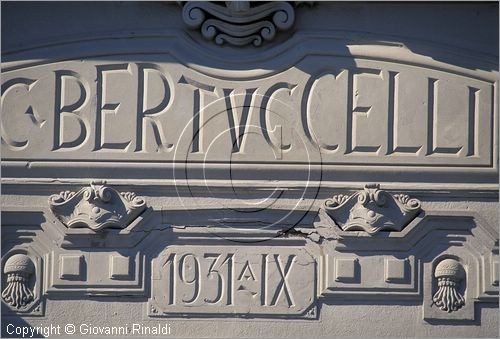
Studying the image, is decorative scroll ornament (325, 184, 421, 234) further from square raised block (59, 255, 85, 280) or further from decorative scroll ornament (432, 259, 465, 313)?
square raised block (59, 255, 85, 280)

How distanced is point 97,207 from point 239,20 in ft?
4.93

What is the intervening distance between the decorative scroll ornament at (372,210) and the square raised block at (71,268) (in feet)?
5.25

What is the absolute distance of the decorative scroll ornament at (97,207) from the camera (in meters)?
7.09

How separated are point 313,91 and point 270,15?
1.85ft

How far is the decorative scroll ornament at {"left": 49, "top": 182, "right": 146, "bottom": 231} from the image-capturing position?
709cm

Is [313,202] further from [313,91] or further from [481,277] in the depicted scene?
[481,277]

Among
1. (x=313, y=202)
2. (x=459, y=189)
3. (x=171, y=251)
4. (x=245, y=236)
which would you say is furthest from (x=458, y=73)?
(x=171, y=251)

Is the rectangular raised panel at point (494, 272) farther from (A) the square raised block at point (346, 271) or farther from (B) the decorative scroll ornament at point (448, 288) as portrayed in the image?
(A) the square raised block at point (346, 271)

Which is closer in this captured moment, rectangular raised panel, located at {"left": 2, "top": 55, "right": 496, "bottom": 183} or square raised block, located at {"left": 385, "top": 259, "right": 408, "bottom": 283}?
square raised block, located at {"left": 385, "top": 259, "right": 408, "bottom": 283}

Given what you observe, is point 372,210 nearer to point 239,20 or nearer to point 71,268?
point 239,20

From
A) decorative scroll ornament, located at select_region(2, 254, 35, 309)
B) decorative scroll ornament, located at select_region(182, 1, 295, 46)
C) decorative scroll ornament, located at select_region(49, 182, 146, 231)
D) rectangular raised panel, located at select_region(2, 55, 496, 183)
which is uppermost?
decorative scroll ornament, located at select_region(182, 1, 295, 46)

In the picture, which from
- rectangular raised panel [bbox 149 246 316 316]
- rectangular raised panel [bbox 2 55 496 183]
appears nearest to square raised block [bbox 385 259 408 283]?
rectangular raised panel [bbox 149 246 316 316]

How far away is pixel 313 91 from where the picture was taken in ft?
23.7

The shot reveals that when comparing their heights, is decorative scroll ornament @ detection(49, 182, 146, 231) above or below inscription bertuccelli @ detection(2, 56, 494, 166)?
below
